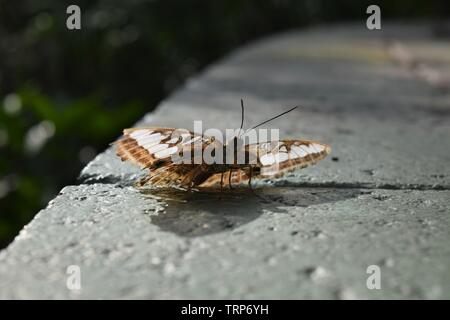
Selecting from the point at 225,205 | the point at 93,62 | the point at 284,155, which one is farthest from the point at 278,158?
the point at 93,62

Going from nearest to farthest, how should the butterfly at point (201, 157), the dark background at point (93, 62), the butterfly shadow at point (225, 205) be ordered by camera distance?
the butterfly shadow at point (225, 205) → the butterfly at point (201, 157) → the dark background at point (93, 62)

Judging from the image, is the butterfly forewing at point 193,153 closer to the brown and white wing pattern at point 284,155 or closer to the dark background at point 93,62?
the brown and white wing pattern at point 284,155

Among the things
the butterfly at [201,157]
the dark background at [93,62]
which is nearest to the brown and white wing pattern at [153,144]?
the butterfly at [201,157]

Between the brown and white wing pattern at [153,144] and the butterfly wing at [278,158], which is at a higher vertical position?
the brown and white wing pattern at [153,144]

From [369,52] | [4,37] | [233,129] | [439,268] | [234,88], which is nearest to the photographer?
[439,268]

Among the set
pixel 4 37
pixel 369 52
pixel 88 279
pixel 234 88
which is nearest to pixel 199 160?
pixel 88 279

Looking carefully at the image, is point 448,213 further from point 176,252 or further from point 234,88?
point 234,88

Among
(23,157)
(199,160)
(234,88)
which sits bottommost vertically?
(23,157)
